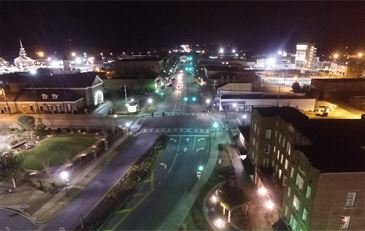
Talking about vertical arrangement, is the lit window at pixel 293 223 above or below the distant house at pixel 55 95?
below

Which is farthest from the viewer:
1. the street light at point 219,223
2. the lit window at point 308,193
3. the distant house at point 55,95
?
the distant house at point 55,95

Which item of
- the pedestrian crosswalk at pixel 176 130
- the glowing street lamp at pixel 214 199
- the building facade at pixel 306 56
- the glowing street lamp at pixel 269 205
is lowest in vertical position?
the glowing street lamp at pixel 214 199

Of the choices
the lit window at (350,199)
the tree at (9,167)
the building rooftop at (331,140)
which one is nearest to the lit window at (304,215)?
the lit window at (350,199)

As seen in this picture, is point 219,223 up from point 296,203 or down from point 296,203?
down

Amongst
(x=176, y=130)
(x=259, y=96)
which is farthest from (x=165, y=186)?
(x=259, y=96)

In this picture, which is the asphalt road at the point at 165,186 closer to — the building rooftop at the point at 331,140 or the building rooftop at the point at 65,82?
the building rooftop at the point at 331,140

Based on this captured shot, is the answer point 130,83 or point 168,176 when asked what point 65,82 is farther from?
point 168,176

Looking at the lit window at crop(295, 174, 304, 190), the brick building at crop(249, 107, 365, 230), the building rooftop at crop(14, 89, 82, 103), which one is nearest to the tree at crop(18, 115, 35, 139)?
the building rooftop at crop(14, 89, 82, 103)
